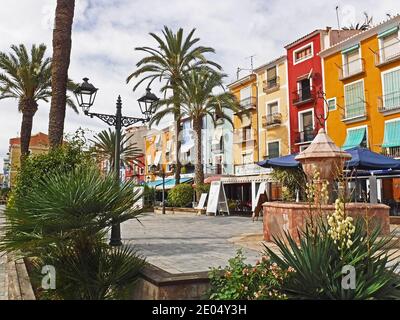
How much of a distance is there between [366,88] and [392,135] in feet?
12.7

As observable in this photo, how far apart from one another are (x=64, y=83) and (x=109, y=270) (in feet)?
22.0

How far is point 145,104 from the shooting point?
10.1 m

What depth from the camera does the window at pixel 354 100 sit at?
24.8 m

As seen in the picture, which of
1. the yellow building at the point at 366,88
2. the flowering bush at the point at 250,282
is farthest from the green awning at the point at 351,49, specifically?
the flowering bush at the point at 250,282

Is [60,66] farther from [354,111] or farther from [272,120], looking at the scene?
[272,120]

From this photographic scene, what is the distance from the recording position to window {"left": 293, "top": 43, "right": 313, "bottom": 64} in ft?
94.7

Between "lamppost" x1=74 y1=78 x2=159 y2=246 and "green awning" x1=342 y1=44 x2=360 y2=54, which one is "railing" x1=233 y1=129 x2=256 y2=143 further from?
"lamppost" x1=74 y1=78 x2=159 y2=246

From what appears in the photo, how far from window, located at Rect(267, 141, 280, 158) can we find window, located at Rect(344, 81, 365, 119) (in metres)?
6.81

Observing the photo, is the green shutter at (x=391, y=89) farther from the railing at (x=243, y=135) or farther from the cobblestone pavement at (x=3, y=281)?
the cobblestone pavement at (x=3, y=281)

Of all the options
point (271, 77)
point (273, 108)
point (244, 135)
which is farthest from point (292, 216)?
point (244, 135)

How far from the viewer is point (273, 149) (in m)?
31.6
